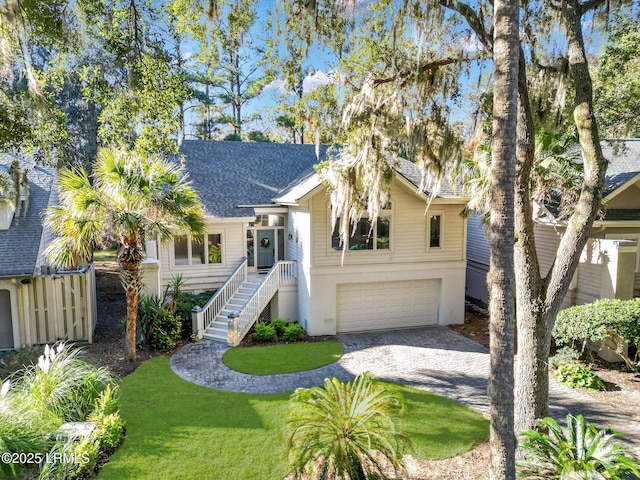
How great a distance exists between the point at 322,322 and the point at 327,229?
125 inches

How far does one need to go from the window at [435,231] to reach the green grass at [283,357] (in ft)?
16.7

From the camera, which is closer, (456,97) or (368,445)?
(368,445)

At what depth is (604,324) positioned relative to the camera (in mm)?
9703

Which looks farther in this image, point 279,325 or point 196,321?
point 279,325

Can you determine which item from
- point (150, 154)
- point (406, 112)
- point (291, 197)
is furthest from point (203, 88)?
point (406, 112)

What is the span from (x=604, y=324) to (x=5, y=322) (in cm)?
1595

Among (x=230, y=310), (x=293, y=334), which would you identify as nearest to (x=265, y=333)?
(x=293, y=334)

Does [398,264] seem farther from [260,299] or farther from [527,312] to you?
[527,312]

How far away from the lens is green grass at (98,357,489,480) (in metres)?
6.26

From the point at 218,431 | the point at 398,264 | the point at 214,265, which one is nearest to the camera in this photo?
the point at 218,431

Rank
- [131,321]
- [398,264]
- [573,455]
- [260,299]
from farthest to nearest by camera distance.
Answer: [398,264] < [260,299] < [131,321] < [573,455]

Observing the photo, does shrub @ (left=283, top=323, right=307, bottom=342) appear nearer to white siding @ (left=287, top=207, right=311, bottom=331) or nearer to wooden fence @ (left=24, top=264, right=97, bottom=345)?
white siding @ (left=287, top=207, right=311, bottom=331)

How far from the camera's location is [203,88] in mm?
29281

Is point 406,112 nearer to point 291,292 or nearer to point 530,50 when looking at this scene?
point 530,50
